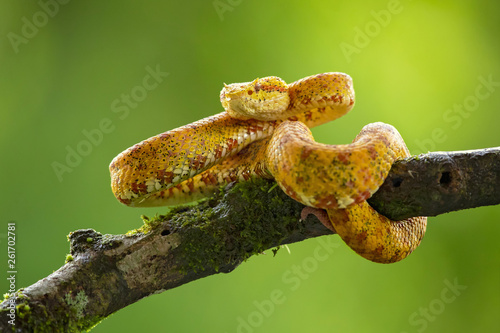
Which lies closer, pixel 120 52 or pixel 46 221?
pixel 46 221

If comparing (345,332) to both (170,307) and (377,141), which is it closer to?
(170,307)

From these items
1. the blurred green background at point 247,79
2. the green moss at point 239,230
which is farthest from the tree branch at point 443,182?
the blurred green background at point 247,79

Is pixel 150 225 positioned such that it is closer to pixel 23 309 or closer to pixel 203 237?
pixel 203 237

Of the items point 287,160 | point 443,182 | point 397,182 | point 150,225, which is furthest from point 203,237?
point 443,182

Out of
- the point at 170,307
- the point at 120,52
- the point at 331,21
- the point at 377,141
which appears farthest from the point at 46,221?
the point at 377,141

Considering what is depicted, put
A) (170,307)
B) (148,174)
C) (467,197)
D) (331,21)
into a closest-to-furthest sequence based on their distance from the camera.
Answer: (467,197), (148,174), (170,307), (331,21)

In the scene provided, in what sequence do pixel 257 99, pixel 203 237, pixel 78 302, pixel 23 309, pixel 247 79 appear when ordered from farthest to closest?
pixel 247 79 → pixel 257 99 → pixel 203 237 → pixel 78 302 → pixel 23 309

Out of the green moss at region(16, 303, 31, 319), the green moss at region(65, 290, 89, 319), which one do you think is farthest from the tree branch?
the green moss at region(16, 303, 31, 319)

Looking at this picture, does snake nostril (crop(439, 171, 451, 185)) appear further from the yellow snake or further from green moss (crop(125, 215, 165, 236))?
green moss (crop(125, 215, 165, 236))
